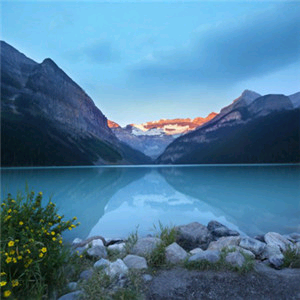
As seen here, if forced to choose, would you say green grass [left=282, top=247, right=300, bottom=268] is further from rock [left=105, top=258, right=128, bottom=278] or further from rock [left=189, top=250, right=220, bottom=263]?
rock [left=105, top=258, right=128, bottom=278]

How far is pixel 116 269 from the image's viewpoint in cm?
555

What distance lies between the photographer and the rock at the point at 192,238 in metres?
9.29

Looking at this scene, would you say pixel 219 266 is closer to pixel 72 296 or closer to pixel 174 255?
pixel 174 255

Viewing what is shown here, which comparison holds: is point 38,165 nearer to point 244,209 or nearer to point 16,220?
point 244,209

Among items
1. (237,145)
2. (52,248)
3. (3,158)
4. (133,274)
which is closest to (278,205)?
(133,274)

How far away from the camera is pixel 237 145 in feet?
635

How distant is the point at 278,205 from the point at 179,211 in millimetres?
8777

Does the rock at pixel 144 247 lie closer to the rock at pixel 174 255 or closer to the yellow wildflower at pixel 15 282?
the rock at pixel 174 255

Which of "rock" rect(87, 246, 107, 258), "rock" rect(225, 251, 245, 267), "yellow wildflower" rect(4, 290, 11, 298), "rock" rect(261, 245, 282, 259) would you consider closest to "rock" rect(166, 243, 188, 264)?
"rock" rect(225, 251, 245, 267)

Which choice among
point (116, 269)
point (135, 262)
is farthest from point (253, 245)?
point (116, 269)

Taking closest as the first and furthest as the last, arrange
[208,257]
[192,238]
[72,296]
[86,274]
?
[72,296]
[86,274]
[208,257]
[192,238]

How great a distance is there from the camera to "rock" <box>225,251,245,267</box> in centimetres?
572

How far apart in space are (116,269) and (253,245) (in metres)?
4.64

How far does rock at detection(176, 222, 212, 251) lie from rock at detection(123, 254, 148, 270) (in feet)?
11.2
